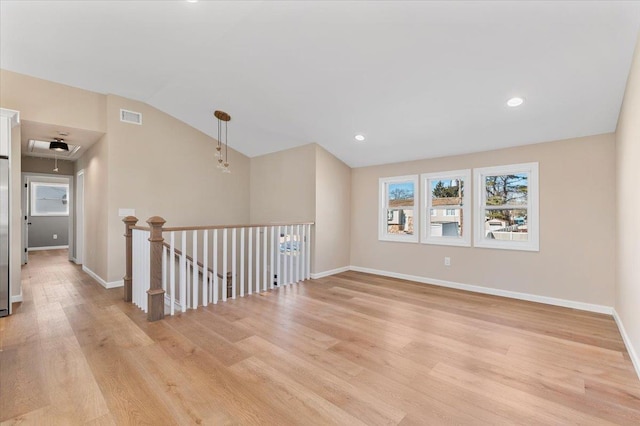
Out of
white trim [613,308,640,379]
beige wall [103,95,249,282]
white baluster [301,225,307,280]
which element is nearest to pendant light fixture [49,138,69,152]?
beige wall [103,95,249,282]

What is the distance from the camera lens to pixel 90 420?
1.68m

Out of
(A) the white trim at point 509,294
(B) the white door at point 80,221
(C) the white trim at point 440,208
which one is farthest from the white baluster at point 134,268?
(C) the white trim at point 440,208

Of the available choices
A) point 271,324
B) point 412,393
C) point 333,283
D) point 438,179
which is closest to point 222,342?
point 271,324

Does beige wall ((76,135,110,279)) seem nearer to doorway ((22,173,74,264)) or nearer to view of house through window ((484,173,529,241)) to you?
doorway ((22,173,74,264))

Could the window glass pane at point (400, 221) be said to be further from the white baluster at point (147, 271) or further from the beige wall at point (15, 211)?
the beige wall at point (15, 211)

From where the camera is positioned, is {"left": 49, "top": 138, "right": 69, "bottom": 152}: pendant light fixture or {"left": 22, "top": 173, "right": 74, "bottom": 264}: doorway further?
{"left": 22, "top": 173, "right": 74, "bottom": 264}: doorway

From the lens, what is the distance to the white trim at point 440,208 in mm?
4668

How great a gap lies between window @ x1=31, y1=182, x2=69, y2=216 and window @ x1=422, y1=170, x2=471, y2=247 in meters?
10.8

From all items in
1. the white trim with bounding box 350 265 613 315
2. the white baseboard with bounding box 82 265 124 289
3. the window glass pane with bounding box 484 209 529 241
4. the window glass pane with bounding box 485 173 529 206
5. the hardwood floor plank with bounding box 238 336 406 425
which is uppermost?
the window glass pane with bounding box 485 173 529 206

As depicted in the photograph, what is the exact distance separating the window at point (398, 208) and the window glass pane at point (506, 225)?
115 cm

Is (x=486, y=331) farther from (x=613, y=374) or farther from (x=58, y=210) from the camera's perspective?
(x=58, y=210)

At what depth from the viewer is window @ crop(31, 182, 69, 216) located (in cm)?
912

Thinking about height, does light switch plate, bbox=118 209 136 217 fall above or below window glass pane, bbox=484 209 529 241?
above

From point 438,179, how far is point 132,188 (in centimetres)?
515
